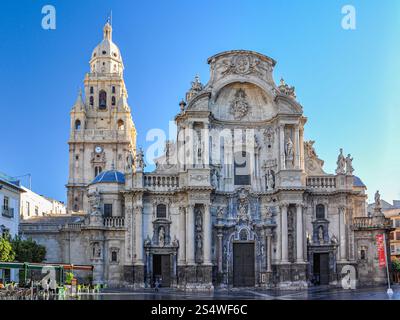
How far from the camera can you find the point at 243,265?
47688mm

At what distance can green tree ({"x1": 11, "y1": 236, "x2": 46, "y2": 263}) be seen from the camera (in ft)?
142

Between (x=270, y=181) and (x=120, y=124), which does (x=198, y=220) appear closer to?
(x=270, y=181)

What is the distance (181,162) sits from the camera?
157 feet

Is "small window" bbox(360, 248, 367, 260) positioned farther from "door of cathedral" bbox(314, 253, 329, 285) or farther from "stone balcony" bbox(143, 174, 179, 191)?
"stone balcony" bbox(143, 174, 179, 191)

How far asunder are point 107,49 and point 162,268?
51540 mm

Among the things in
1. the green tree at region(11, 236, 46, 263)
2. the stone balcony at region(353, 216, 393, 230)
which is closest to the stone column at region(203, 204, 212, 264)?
the stone balcony at region(353, 216, 393, 230)

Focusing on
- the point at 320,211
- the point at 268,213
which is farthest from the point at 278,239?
the point at 320,211

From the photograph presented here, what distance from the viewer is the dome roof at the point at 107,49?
9012 cm

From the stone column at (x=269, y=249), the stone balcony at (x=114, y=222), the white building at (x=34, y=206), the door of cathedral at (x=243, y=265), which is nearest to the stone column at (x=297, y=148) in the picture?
the stone column at (x=269, y=249)

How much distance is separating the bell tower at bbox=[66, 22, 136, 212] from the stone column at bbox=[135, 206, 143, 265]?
31.8 m

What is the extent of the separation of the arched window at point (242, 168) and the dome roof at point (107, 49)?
154ft

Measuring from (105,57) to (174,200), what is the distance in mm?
47497

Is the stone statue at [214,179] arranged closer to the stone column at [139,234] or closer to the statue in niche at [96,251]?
the stone column at [139,234]

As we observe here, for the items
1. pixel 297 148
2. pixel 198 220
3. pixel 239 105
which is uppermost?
pixel 239 105
